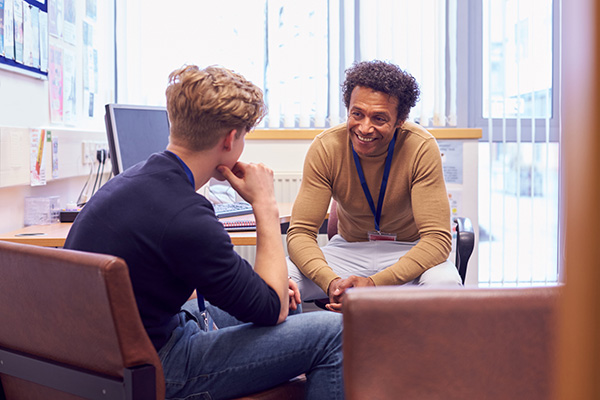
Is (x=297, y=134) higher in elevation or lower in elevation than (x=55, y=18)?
lower

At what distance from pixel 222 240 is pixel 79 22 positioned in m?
2.10

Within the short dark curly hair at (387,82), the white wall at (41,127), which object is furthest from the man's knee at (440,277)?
the white wall at (41,127)

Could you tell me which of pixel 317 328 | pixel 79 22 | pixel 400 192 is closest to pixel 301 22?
pixel 79 22

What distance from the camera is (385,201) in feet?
6.61

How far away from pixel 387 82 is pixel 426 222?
0.48 metres

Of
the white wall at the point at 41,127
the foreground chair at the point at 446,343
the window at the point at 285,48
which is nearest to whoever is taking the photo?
the foreground chair at the point at 446,343

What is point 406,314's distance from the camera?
0.79 m

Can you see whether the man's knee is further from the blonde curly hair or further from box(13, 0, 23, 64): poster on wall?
box(13, 0, 23, 64): poster on wall

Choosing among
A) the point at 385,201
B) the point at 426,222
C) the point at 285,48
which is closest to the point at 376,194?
the point at 385,201

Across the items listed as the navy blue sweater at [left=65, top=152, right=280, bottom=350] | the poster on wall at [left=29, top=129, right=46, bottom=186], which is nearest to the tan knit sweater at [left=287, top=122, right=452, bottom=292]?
the navy blue sweater at [left=65, top=152, right=280, bottom=350]

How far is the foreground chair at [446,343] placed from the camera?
0.78 meters

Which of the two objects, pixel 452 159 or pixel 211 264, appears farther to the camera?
pixel 452 159

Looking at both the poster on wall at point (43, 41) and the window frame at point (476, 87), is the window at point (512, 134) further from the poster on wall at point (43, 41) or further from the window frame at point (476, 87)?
the poster on wall at point (43, 41)

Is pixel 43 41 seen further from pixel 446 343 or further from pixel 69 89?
pixel 446 343
